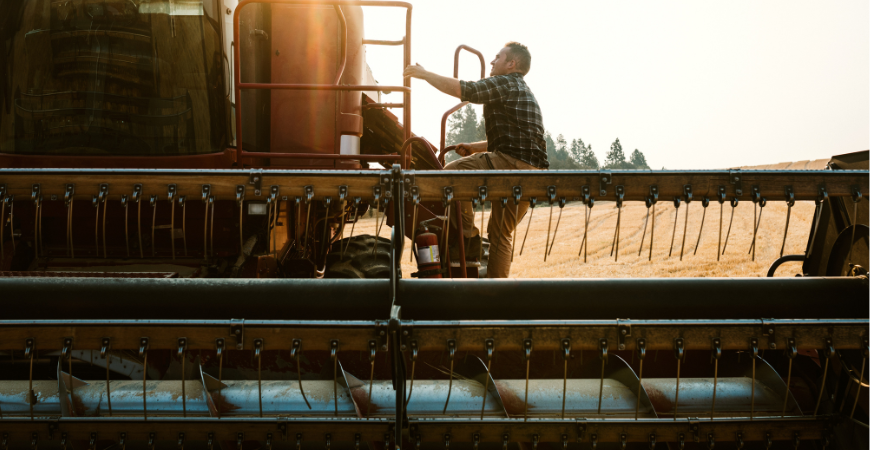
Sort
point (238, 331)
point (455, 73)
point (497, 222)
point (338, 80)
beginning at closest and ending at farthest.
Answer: point (238, 331), point (338, 80), point (497, 222), point (455, 73)

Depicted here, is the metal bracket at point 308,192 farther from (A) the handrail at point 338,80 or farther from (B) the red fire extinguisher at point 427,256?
(B) the red fire extinguisher at point 427,256

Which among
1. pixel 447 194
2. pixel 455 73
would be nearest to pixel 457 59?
pixel 455 73

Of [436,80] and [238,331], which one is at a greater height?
[436,80]

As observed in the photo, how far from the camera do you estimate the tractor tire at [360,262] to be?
3045 millimetres

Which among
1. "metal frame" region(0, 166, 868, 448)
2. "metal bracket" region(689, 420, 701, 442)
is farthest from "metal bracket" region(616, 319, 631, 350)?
"metal bracket" region(689, 420, 701, 442)

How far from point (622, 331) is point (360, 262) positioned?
1.74 m

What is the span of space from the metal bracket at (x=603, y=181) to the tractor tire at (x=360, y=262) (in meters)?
1.38

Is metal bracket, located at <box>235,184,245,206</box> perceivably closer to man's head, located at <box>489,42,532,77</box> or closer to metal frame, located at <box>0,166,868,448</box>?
metal frame, located at <box>0,166,868,448</box>

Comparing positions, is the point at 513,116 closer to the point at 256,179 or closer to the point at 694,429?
the point at 256,179

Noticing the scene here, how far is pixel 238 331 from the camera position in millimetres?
1734

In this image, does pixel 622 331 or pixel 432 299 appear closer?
pixel 622 331

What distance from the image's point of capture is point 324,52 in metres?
3.24

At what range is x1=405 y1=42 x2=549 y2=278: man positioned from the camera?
3.42 metres

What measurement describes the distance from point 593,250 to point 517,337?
29.4 ft
